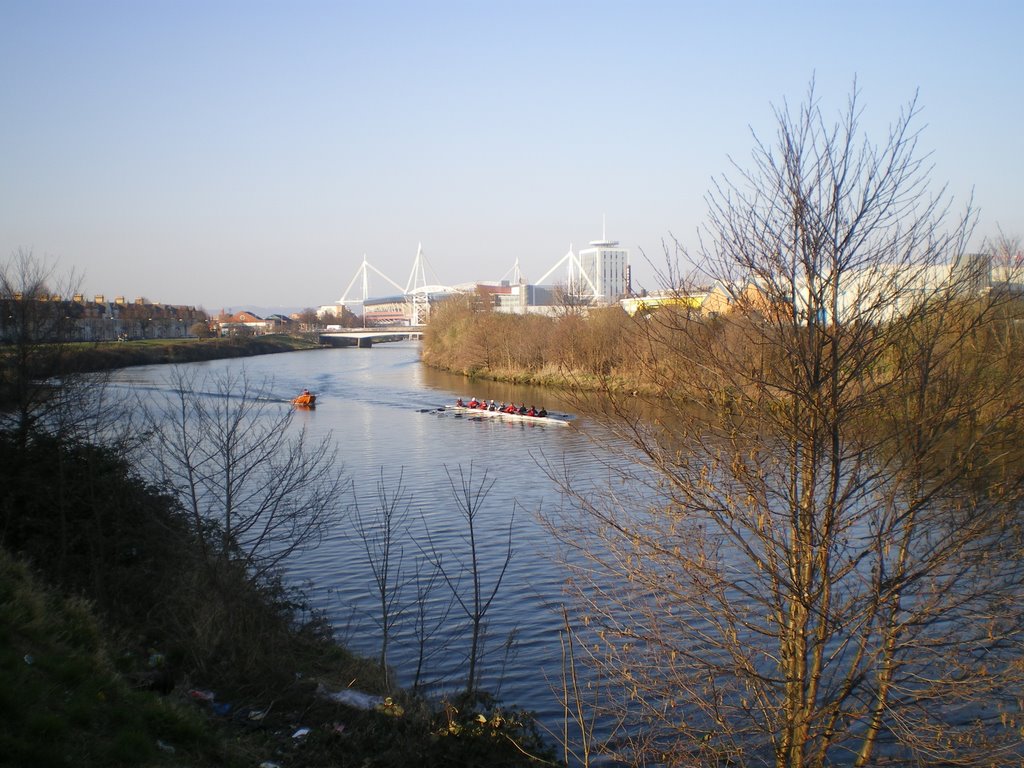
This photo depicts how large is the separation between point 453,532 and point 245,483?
4456 millimetres

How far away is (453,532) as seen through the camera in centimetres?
1208

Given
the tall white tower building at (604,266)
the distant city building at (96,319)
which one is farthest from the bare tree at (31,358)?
the tall white tower building at (604,266)

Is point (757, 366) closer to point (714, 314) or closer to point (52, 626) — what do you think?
point (714, 314)

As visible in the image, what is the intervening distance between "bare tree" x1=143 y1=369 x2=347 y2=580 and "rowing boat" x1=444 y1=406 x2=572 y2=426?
7.36 m

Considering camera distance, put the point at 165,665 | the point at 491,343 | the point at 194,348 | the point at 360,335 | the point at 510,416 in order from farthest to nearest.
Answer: the point at 360,335
the point at 194,348
the point at 491,343
the point at 510,416
the point at 165,665

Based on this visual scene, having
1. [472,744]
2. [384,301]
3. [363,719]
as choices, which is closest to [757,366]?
[472,744]

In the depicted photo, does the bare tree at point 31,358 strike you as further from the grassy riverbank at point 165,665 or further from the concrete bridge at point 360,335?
the concrete bridge at point 360,335

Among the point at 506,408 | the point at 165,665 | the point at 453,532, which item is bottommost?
Result: the point at 453,532

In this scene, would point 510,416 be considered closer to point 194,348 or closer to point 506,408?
point 506,408

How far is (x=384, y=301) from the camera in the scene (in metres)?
170

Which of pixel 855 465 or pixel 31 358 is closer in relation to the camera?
pixel 855 465

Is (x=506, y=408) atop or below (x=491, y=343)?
below

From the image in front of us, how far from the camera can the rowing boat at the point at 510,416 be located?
81.7ft

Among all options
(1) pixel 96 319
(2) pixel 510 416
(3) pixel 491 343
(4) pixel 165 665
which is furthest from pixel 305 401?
(1) pixel 96 319
